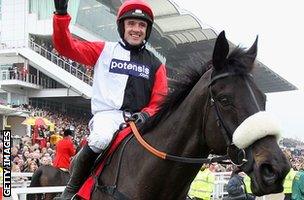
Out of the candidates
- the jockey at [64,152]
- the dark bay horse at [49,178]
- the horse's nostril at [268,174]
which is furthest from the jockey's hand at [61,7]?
the jockey at [64,152]

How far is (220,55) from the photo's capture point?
111 inches

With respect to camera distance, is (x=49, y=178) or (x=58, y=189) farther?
(x=49, y=178)

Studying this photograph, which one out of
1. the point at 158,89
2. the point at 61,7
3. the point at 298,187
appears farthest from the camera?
the point at 298,187

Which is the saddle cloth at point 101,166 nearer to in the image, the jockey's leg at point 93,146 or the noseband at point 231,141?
the jockey's leg at point 93,146

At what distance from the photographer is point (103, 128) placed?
3.32 metres

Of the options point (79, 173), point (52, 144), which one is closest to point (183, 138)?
point (79, 173)

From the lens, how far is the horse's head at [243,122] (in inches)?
97.0

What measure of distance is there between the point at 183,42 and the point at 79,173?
37516 mm

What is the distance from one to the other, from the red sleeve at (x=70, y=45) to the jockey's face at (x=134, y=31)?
0.21 m

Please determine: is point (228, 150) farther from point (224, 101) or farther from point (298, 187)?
point (298, 187)

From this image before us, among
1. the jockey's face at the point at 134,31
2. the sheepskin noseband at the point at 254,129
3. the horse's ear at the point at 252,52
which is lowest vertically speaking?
the sheepskin noseband at the point at 254,129

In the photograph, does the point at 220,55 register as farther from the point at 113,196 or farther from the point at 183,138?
the point at 113,196

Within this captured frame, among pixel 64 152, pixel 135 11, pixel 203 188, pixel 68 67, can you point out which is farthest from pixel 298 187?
pixel 68 67

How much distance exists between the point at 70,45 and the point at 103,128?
0.67 m
